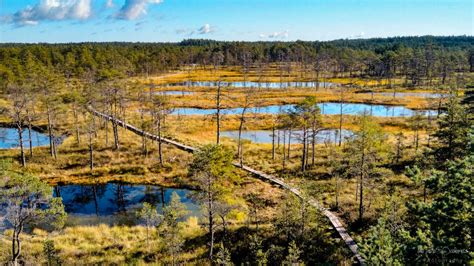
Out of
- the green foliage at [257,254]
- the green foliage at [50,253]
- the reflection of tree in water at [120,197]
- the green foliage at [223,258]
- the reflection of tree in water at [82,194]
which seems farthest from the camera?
the reflection of tree in water at [82,194]

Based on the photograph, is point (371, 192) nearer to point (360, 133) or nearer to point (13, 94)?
point (360, 133)

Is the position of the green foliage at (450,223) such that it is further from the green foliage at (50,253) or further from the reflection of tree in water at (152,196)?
the reflection of tree in water at (152,196)

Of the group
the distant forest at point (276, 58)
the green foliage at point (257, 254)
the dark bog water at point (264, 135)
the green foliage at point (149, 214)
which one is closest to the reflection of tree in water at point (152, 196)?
the green foliage at point (149, 214)

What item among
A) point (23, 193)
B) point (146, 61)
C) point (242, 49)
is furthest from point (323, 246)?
point (242, 49)

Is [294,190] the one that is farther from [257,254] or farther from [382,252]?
[382,252]

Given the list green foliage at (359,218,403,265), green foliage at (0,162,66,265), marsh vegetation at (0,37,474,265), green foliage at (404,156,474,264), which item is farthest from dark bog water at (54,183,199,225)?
green foliage at (404,156,474,264)

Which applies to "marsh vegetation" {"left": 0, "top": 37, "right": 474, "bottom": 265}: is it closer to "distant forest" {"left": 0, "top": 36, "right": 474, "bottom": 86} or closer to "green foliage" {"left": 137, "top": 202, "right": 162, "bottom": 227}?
"green foliage" {"left": 137, "top": 202, "right": 162, "bottom": 227}

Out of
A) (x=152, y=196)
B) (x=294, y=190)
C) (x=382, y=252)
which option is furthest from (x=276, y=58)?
(x=382, y=252)

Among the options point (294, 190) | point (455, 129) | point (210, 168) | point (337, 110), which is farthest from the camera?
point (337, 110)
